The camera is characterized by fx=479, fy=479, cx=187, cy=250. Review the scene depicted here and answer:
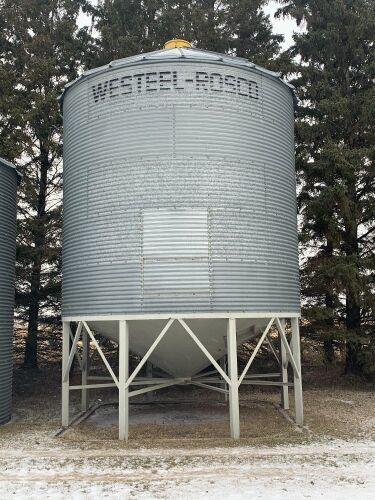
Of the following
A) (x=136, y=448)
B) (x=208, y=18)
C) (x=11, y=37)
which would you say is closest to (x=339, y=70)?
(x=208, y=18)

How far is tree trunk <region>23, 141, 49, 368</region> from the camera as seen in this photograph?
2188cm

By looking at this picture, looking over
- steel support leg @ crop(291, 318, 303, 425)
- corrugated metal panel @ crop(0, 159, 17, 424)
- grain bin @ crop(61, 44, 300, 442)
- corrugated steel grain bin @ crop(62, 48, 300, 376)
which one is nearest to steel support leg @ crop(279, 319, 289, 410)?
steel support leg @ crop(291, 318, 303, 425)

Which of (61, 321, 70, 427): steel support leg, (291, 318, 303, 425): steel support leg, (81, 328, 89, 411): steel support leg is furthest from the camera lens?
(81, 328, 89, 411): steel support leg

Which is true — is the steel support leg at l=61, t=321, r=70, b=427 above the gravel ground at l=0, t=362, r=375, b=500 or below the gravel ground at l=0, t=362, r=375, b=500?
above

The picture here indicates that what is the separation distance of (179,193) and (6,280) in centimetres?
656

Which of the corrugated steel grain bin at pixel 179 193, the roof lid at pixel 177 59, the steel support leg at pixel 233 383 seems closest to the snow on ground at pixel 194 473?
the steel support leg at pixel 233 383

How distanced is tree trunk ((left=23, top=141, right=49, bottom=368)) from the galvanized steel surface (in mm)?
9310

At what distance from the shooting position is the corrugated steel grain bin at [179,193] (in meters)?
11.4

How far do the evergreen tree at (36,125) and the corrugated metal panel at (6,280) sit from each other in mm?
5843

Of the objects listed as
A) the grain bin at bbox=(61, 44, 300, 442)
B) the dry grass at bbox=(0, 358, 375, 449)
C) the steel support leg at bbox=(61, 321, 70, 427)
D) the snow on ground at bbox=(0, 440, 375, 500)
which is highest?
the grain bin at bbox=(61, 44, 300, 442)

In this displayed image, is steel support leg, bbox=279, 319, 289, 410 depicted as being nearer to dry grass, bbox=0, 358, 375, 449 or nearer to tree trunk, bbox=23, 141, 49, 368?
dry grass, bbox=0, 358, 375, 449

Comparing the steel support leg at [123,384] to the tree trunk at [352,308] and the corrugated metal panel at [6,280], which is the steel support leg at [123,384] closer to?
the corrugated metal panel at [6,280]

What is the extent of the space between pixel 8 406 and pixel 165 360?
17.1ft

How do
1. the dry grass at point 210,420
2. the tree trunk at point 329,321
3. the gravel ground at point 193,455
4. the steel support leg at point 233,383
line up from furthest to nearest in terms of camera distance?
1. the tree trunk at point 329,321
2. the dry grass at point 210,420
3. the steel support leg at point 233,383
4. the gravel ground at point 193,455
